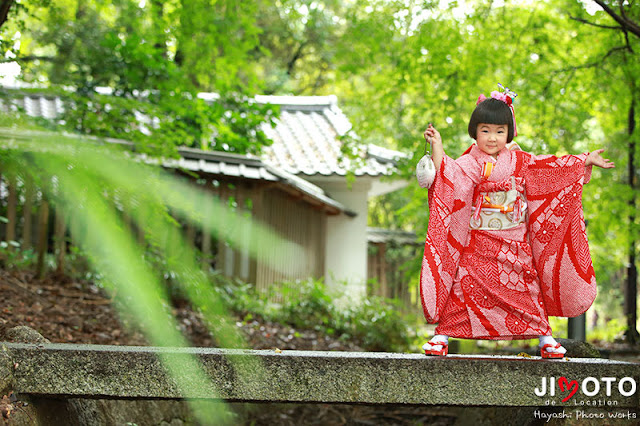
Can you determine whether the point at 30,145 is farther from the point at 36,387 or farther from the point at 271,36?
the point at 271,36

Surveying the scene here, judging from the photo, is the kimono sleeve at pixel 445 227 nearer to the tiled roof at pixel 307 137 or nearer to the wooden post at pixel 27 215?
the wooden post at pixel 27 215

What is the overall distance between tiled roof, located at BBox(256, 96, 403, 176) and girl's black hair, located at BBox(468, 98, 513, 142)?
175 inches

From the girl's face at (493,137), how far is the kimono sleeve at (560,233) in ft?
0.65

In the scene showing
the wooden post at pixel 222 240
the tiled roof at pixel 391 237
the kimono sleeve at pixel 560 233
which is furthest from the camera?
the tiled roof at pixel 391 237

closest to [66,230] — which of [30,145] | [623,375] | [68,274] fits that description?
[68,274]

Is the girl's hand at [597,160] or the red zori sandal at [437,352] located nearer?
the red zori sandal at [437,352]

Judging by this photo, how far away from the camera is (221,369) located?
2.97 m

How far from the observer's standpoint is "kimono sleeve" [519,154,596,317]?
332cm

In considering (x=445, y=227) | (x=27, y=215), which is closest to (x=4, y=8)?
(x=27, y=215)

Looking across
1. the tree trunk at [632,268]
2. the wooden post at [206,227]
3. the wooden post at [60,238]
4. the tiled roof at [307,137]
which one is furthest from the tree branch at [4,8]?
the tree trunk at [632,268]

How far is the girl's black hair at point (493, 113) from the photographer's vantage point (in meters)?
3.47

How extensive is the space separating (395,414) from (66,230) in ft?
14.1

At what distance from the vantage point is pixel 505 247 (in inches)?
133

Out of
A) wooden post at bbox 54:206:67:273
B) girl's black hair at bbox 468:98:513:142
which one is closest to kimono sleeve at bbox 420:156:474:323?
girl's black hair at bbox 468:98:513:142
